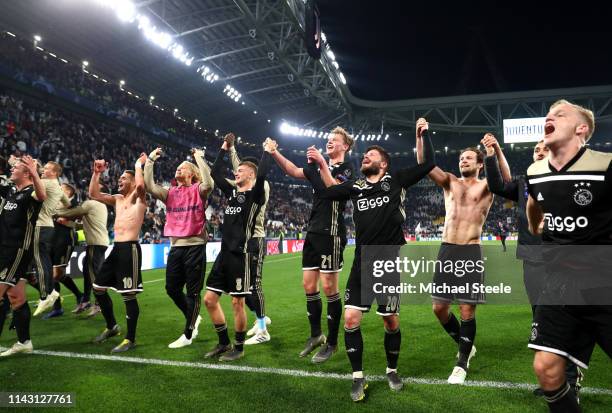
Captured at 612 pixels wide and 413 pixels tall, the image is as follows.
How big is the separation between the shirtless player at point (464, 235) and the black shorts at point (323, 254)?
124 cm

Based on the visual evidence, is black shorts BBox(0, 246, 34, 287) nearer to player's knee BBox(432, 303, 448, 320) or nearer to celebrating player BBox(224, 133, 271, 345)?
celebrating player BBox(224, 133, 271, 345)

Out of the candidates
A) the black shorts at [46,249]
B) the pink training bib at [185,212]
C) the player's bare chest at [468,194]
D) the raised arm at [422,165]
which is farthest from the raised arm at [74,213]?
the player's bare chest at [468,194]

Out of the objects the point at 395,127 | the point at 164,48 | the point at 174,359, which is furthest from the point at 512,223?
the point at 174,359

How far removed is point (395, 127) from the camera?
1815 inches

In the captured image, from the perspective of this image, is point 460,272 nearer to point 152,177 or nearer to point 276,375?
point 276,375

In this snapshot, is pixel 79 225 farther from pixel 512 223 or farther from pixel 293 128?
pixel 512 223

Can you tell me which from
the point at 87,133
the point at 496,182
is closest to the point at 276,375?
the point at 496,182

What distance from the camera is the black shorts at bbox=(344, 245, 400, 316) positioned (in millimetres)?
3887

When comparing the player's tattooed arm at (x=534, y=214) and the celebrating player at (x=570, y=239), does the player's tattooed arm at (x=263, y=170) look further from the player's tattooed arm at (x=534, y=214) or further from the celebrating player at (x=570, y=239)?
the celebrating player at (x=570, y=239)

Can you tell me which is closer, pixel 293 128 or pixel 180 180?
pixel 180 180

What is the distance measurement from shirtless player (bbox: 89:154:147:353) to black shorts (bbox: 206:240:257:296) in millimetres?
1243

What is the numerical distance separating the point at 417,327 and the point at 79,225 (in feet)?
22.9

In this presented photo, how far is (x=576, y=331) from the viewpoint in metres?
2.50

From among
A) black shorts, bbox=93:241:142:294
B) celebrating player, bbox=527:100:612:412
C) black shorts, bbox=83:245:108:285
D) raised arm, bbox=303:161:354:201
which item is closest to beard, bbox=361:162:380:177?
raised arm, bbox=303:161:354:201
